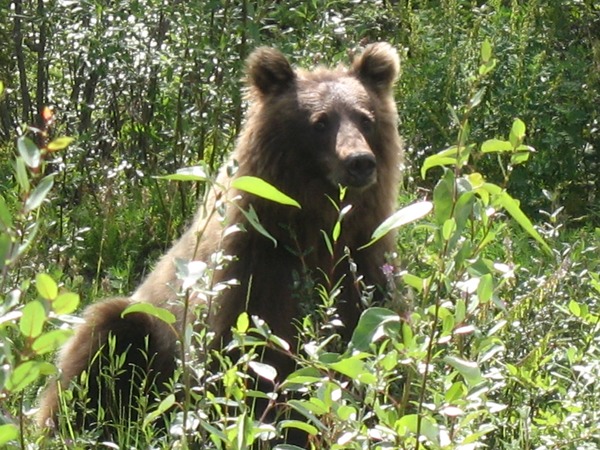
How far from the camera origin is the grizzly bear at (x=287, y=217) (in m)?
5.90

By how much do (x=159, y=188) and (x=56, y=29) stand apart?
121 centimetres

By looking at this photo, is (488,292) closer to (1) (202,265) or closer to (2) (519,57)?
(1) (202,265)

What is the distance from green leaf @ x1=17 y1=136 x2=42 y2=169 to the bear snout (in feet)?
11.6

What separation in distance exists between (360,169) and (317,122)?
53 cm

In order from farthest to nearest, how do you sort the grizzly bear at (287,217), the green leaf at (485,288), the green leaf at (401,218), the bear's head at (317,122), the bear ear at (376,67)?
the bear ear at (376,67)
the bear's head at (317,122)
the grizzly bear at (287,217)
the green leaf at (485,288)
the green leaf at (401,218)

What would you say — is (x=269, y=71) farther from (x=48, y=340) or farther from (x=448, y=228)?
(x=48, y=340)

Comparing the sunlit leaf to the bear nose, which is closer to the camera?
the sunlit leaf

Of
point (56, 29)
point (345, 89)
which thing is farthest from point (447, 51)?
point (56, 29)

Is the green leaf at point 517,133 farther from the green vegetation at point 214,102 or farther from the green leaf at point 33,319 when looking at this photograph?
the green vegetation at point 214,102

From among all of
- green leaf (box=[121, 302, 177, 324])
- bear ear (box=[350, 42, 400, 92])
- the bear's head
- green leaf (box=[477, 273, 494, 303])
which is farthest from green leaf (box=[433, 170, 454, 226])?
bear ear (box=[350, 42, 400, 92])

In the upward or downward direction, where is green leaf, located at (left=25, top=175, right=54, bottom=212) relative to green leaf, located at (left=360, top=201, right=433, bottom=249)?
upward

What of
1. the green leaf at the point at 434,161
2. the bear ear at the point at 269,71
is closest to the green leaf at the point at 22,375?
the green leaf at the point at 434,161

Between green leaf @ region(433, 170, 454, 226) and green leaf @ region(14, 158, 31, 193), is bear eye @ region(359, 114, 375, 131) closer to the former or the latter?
green leaf @ region(433, 170, 454, 226)

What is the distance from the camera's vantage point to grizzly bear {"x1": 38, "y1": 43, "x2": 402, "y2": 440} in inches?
232
